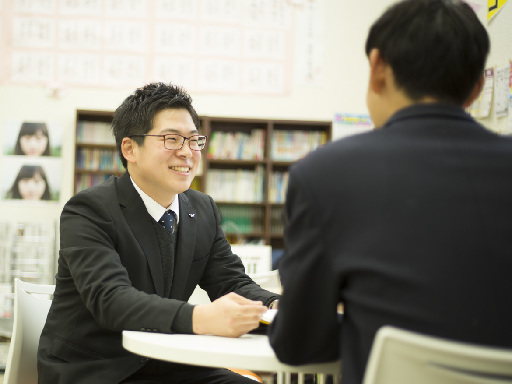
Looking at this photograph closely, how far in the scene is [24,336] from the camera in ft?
5.82

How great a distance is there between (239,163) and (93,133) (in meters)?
1.44

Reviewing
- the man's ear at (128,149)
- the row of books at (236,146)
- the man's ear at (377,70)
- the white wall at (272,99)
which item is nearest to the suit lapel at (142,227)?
the man's ear at (128,149)

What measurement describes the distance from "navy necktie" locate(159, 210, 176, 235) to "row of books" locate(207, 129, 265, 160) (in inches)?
135

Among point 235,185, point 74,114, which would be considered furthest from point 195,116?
point 74,114

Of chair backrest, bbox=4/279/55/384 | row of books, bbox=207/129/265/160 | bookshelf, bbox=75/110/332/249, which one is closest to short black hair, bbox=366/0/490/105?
chair backrest, bbox=4/279/55/384

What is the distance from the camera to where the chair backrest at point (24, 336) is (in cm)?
171

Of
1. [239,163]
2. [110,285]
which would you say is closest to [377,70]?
[110,285]

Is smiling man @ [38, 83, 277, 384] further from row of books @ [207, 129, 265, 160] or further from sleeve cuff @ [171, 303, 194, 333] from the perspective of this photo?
row of books @ [207, 129, 265, 160]

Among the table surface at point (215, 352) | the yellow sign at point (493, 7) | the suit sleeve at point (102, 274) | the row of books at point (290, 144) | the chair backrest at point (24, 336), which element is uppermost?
the yellow sign at point (493, 7)

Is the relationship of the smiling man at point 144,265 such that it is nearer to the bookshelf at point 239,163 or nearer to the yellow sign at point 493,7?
the yellow sign at point 493,7

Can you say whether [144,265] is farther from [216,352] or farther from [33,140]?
[33,140]

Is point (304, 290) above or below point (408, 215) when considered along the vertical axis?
below

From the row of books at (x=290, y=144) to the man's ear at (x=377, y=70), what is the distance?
4.22 meters

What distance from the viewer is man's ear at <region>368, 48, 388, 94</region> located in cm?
101
